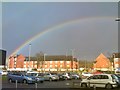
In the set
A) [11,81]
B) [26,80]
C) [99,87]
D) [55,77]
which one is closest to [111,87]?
[99,87]

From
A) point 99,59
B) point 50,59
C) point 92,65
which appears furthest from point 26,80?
point 50,59

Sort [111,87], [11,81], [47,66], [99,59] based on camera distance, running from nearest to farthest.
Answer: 1. [111,87]
2. [11,81]
3. [99,59]
4. [47,66]

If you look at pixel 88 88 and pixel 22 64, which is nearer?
pixel 88 88

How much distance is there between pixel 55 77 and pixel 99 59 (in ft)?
306

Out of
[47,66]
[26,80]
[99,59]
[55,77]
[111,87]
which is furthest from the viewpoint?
[47,66]

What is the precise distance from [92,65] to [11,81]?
277ft

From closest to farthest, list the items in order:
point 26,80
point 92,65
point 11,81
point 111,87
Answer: point 111,87
point 26,80
point 11,81
point 92,65

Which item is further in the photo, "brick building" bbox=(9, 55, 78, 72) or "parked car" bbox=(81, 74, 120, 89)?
"brick building" bbox=(9, 55, 78, 72)

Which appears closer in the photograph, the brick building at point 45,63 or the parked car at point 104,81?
the parked car at point 104,81

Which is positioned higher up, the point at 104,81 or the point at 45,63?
the point at 45,63

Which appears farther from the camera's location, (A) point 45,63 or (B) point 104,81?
(A) point 45,63

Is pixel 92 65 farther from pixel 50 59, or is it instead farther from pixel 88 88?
pixel 88 88

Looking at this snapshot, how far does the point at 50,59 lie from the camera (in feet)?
502

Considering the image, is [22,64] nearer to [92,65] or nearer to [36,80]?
[92,65]
